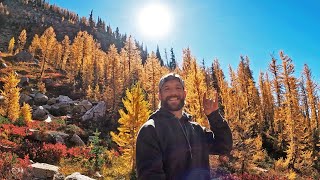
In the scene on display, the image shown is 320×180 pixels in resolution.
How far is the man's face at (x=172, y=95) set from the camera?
3.40 metres

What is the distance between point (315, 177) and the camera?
81.1ft

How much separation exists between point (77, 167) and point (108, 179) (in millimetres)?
2800

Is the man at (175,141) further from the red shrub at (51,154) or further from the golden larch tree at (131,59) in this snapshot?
the golden larch tree at (131,59)

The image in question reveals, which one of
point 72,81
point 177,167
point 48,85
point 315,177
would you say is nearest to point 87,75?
point 72,81

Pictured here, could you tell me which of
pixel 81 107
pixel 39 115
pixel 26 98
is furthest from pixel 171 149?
pixel 26 98

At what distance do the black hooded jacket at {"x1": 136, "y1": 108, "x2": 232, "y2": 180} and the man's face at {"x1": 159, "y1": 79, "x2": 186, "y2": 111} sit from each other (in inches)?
3.7

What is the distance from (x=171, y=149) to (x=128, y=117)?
15465 millimetres

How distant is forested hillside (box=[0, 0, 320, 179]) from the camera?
18.7 m

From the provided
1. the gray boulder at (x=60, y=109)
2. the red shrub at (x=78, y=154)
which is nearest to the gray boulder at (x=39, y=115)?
the gray boulder at (x=60, y=109)

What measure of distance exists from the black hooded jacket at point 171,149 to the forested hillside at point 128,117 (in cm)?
1213

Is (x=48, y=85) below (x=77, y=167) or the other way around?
the other way around

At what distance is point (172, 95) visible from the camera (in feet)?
11.3

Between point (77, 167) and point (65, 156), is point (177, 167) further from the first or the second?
point (65, 156)

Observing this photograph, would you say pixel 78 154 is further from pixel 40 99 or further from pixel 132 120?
pixel 40 99
